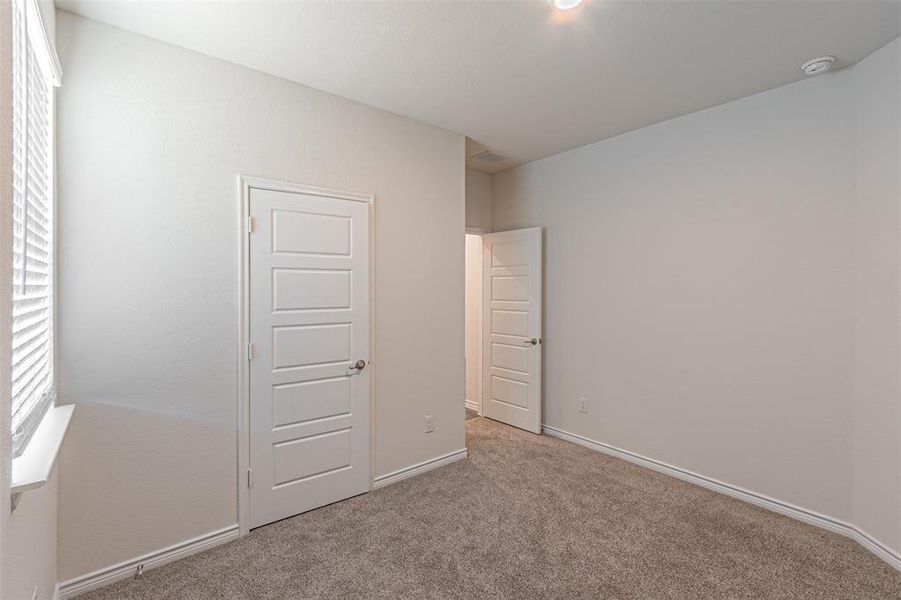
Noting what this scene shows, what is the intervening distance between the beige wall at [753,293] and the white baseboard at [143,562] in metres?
3.00

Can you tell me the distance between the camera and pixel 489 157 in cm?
427

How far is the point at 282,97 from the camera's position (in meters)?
2.69

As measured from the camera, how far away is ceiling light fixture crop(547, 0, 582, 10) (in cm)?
197

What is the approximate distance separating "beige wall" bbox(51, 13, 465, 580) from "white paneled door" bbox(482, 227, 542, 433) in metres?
2.08

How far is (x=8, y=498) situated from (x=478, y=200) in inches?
171

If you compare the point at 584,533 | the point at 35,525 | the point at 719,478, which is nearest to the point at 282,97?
the point at 35,525

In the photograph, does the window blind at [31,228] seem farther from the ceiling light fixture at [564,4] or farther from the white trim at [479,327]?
the white trim at [479,327]

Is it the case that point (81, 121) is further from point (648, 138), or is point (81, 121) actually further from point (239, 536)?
point (648, 138)

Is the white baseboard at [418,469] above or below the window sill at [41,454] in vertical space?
below

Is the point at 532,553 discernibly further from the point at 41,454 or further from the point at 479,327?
the point at 479,327

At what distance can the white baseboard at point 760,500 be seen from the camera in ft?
7.70

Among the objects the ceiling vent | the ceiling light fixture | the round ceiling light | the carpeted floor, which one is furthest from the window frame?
the round ceiling light

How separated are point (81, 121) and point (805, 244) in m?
4.11

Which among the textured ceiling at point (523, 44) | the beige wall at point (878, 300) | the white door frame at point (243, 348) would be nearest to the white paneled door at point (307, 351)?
the white door frame at point (243, 348)
